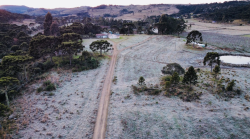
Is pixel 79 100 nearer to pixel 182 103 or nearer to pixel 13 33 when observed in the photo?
pixel 182 103

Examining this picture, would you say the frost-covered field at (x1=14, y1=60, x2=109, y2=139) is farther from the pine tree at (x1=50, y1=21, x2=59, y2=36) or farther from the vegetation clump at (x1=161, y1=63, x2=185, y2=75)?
the pine tree at (x1=50, y1=21, x2=59, y2=36)

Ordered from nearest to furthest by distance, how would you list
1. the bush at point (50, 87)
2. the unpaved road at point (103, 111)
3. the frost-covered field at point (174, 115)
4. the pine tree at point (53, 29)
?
1. the frost-covered field at point (174, 115)
2. the unpaved road at point (103, 111)
3. the bush at point (50, 87)
4. the pine tree at point (53, 29)

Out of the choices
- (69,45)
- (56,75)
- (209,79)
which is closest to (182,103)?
(209,79)

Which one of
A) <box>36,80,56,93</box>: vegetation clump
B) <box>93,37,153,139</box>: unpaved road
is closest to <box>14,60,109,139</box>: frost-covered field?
<box>93,37,153,139</box>: unpaved road

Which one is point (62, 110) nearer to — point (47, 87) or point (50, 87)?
point (50, 87)

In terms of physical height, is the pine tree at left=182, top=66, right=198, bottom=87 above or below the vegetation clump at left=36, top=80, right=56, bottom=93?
above

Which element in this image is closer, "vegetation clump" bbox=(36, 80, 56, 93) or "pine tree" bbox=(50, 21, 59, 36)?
"vegetation clump" bbox=(36, 80, 56, 93)

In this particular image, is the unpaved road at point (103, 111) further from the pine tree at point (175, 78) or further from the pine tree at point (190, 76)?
the pine tree at point (190, 76)

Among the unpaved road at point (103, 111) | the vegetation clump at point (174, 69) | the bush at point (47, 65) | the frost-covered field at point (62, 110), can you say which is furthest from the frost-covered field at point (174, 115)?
the bush at point (47, 65)
